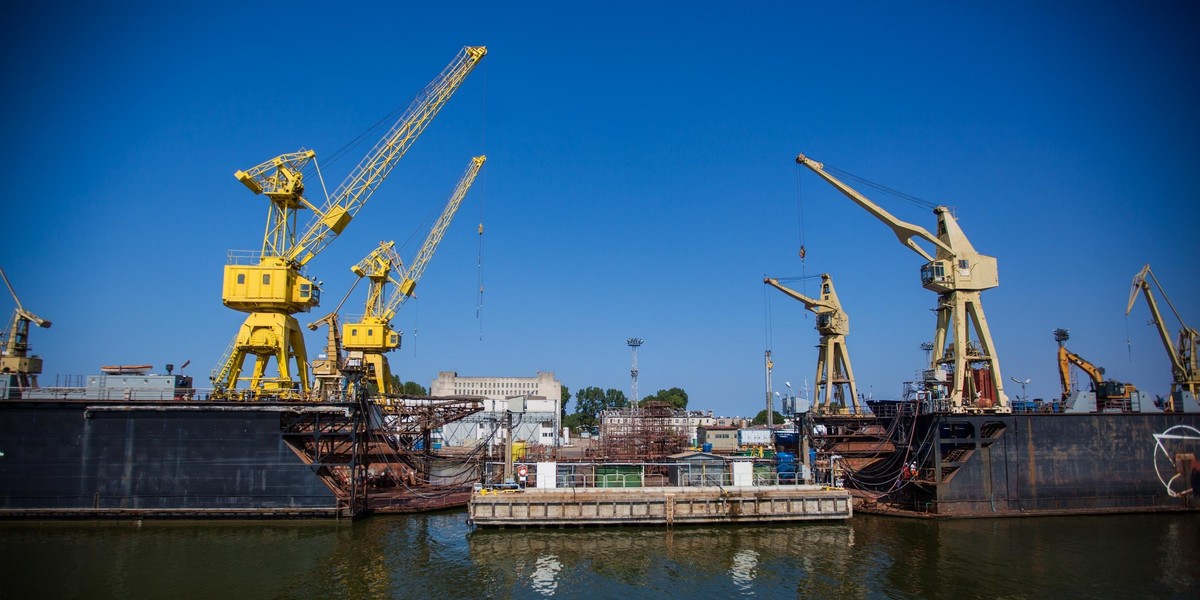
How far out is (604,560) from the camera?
30.0 m

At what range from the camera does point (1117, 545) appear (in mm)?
31922

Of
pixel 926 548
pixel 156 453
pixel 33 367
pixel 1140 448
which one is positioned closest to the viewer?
pixel 926 548

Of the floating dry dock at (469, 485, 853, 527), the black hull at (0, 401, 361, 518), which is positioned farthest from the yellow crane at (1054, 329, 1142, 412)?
the black hull at (0, 401, 361, 518)

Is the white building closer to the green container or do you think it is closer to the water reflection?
the green container

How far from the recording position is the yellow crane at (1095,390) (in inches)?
1644

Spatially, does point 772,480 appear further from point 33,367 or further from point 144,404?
point 33,367

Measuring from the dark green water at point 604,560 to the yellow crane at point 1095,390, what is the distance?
7.14 metres

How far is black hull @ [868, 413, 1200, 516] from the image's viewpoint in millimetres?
38562

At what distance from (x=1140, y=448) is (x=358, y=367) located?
148 feet

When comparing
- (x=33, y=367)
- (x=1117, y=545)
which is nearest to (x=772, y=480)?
(x=1117, y=545)

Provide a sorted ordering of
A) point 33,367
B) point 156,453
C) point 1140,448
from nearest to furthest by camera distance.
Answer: point 156,453 < point 1140,448 < point 33,367

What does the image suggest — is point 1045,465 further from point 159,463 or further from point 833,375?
point 159,463

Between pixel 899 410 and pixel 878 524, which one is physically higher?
pixel 899 410

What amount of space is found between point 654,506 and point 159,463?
2617cm
